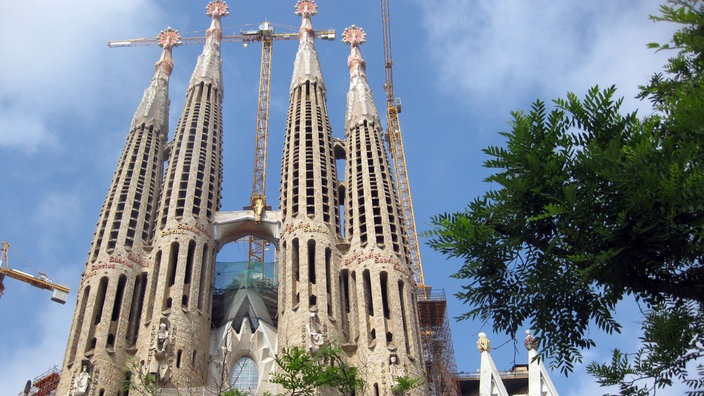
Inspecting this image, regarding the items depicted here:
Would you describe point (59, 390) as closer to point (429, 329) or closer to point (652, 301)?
point (429, 329)

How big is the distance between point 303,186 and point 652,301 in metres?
30.2

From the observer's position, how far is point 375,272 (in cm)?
3425

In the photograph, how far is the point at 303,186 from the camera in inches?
1497

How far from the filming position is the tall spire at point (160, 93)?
1692 inches

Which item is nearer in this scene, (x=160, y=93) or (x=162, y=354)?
(x=162, y=354)

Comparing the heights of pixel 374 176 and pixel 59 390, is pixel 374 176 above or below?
above

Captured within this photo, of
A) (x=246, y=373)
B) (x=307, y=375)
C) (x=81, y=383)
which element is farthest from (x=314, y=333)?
(x=307, y=375)

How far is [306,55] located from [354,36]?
177 inches

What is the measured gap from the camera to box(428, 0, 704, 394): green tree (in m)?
7.79

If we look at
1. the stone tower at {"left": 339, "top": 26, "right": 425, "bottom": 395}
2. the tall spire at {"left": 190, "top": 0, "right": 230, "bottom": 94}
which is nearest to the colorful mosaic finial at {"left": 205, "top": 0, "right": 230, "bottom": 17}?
the tall spire at {"left": 190, "top": 0, "right": 230, "bottom": 94}

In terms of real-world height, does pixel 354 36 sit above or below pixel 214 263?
above

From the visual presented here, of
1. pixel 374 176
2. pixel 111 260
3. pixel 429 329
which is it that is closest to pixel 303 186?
pixel 374 176

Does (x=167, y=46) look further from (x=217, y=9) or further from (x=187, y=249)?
(x=187, y=249)

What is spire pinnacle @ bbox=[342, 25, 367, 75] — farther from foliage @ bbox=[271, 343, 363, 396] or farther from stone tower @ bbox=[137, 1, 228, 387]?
foliage @ bbox=[271, 343, 363, 396]
